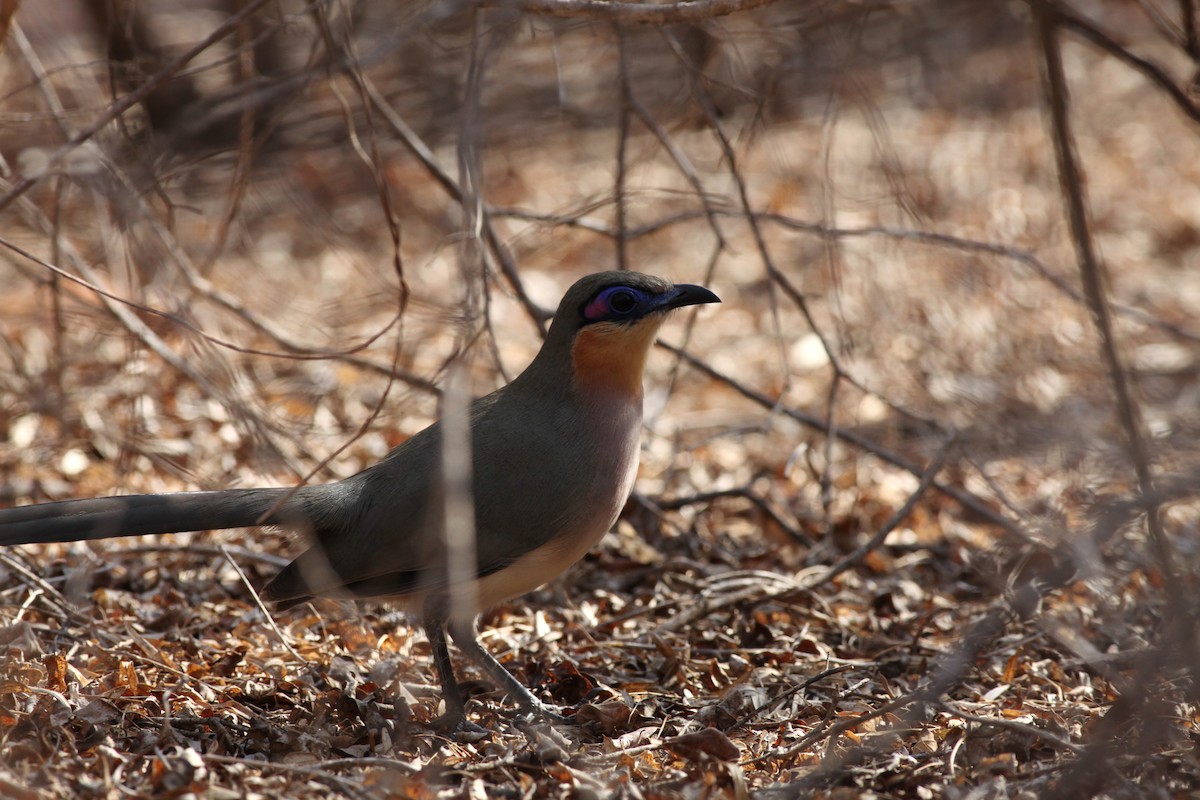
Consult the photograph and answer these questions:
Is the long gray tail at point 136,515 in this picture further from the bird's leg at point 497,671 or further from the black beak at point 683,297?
the black beak at point 683,297

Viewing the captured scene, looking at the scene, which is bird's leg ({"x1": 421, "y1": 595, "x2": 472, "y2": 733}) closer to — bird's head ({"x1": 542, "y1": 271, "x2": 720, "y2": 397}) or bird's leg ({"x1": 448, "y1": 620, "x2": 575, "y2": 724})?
bird's leg ({"x1": 448, "y1": 620, "x2": 575, "y2": 724})

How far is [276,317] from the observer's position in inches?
307

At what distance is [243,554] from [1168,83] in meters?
4.26

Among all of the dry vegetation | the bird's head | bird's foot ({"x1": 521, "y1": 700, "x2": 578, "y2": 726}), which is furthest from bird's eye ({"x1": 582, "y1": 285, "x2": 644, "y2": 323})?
bird's foot ({"x1": 521, "y1": 700, "x2": 578, "y2": 726})

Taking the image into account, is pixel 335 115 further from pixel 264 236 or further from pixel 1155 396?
pixel 1155 396

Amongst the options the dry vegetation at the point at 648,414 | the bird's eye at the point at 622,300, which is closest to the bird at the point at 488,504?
the bird's eye at the point at 622,300

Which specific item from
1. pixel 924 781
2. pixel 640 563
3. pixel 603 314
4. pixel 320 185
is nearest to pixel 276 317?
A: pixel 320 185

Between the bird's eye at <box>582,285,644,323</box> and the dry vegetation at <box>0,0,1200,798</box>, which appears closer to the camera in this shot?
the dry vegetation at <box>0,0,1200,798</box>

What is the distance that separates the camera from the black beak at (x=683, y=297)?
4.52 m

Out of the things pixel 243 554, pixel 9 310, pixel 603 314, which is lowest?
pixel 243 554

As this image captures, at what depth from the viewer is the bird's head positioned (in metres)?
4.52

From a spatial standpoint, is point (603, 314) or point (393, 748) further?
point (603, 314)

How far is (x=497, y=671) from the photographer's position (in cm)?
446

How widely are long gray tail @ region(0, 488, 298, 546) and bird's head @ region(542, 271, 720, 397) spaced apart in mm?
1285
